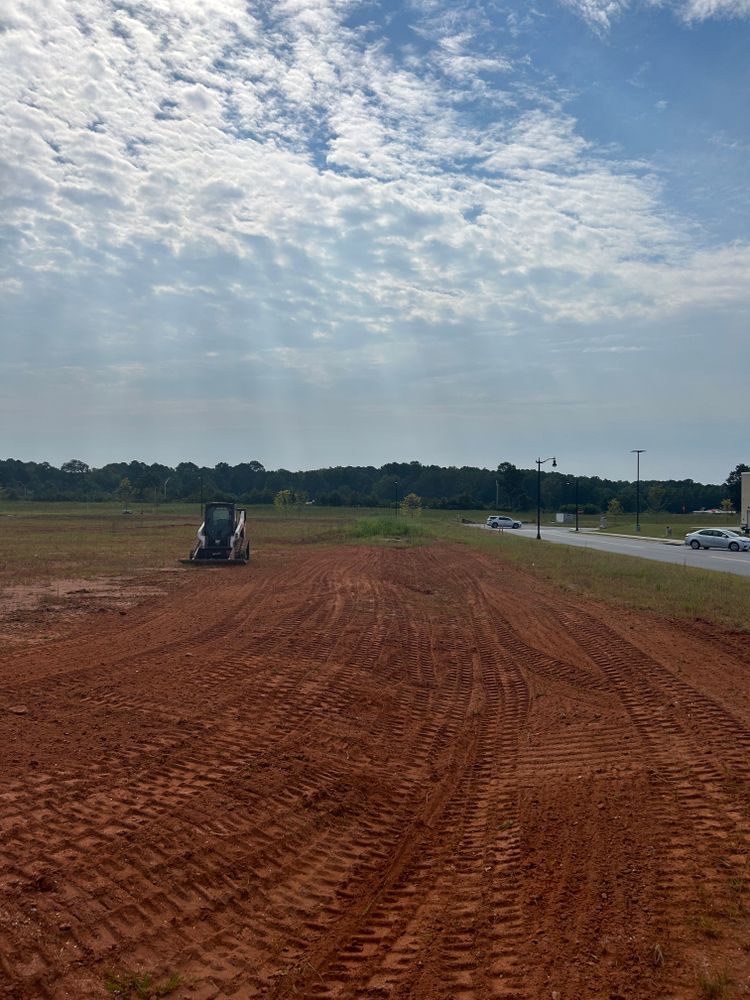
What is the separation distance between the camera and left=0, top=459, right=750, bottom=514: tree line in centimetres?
12845

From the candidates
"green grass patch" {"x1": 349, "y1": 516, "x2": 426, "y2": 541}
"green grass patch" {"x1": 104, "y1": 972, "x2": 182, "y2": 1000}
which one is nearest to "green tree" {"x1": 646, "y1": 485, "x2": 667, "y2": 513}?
"green grass patch" {"x1": 349, "y1": 516, "x2": 426, "y2": 541}

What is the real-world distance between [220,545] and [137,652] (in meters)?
18.7

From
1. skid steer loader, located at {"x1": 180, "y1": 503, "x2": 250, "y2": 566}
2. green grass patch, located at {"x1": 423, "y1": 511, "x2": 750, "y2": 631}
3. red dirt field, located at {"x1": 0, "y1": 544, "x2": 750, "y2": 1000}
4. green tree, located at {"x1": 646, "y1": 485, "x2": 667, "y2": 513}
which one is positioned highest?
green tree, located at {"x1": 646, "y1": 485, "x2": 667, "y2": 513}

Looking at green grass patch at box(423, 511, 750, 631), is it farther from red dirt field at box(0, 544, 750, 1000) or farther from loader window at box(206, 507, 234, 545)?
loader window at box(206, 507, 234, 545)

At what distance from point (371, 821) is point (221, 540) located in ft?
83.0

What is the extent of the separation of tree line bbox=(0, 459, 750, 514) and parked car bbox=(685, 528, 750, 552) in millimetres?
66445

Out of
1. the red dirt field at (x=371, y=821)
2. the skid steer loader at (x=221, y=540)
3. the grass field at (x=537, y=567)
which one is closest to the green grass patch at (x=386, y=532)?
the grass field at (x=537, y=567)

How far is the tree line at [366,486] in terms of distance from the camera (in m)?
128

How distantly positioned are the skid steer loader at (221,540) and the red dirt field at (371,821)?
16.5m

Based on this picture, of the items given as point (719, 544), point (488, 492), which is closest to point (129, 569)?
point (719, 544)

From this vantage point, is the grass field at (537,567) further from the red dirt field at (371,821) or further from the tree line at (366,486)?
the tree line at (366,486)

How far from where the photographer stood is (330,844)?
6168 millimetres

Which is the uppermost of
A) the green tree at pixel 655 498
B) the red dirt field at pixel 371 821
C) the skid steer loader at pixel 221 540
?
the green tree at pixel 655 498

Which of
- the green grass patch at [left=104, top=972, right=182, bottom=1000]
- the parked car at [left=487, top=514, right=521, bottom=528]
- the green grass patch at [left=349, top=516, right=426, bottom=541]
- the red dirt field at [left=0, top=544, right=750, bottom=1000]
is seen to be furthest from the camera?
the parked car at [left=487, top=514, right=521, bottom=528]
